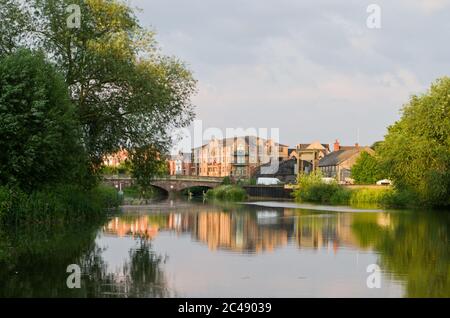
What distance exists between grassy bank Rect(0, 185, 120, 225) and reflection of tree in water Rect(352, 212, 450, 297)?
14.1 metres

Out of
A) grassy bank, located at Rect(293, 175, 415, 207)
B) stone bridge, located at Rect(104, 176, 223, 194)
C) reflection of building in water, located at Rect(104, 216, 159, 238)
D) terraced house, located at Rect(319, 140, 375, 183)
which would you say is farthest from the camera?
terraced house, located at Rect(319, 140, 375, 183)

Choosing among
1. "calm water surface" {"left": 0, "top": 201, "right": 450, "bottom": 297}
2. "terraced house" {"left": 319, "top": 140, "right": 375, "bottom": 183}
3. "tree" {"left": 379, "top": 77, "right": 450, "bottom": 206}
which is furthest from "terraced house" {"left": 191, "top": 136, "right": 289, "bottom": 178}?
"calm water surface" {"left": 0, "top": 201, "right": 450, "bottom": 297}

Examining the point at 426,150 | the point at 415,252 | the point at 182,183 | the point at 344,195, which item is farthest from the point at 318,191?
the point at 415,252

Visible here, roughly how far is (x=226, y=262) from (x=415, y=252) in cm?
684

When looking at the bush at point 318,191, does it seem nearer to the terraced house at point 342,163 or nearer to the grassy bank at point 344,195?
the grassy bank at point 344,195

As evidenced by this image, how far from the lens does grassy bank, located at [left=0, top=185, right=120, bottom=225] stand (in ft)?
89.7

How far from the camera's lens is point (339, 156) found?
124 metres

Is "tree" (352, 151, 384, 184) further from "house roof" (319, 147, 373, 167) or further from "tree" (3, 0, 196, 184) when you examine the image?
"tree" (3, 0, 196, 184)

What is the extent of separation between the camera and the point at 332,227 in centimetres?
3325

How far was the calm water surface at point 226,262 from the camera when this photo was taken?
44.9 feet

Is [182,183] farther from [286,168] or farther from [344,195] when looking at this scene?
[286,168]

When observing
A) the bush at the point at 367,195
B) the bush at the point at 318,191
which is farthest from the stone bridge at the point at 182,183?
the bush at the point at 367,195

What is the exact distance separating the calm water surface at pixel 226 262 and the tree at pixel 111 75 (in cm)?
790
